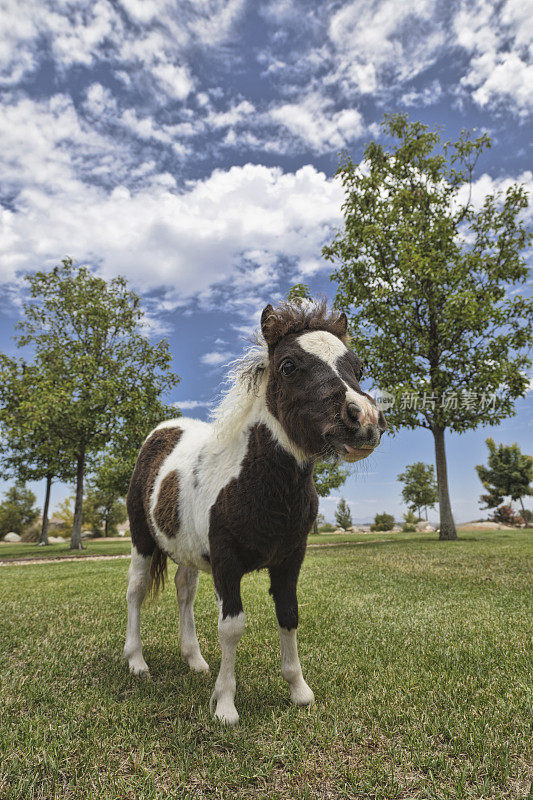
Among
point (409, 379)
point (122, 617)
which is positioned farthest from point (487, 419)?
point (122, 617)

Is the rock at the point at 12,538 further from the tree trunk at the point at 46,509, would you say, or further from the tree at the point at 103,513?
the tree trunk at the point at 46,509

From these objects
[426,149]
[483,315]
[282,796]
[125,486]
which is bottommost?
[282,796]

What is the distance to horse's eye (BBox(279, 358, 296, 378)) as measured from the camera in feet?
9.88

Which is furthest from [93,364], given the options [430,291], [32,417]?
[430,291]

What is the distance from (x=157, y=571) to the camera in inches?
183

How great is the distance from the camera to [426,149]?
1936 centimetres

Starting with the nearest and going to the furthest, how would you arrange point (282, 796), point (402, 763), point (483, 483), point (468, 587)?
point (282, 796) < point (402, 763) < point (468, 587) < point (483, 483)

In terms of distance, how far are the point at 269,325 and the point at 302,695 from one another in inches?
109

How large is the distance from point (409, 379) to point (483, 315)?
3.43 meters

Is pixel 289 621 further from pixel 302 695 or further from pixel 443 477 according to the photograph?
pixel 443 477

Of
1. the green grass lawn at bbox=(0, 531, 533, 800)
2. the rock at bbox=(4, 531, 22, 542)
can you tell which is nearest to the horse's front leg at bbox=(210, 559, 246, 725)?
the green grass lawn at bbox=(0, 531, 533, 800)

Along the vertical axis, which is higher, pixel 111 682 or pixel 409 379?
pixel 409 379

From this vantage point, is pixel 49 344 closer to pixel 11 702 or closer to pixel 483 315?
pixel 483 315

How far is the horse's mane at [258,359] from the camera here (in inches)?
128
